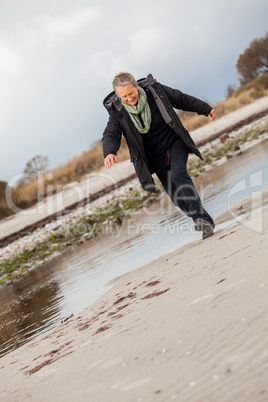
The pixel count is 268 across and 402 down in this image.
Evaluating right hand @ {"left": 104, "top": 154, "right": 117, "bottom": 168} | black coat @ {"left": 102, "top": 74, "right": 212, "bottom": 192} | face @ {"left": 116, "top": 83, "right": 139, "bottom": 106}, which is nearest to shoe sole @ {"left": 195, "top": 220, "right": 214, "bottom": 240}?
black coat @ {"left": 102, "top": 74, "right": 212, "bottom": 192}

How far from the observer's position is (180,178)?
4.57 metres

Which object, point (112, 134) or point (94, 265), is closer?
point (112, 134)

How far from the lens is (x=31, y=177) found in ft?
73.2

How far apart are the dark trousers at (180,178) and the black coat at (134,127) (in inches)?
5.6

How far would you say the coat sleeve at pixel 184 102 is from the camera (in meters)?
4.69

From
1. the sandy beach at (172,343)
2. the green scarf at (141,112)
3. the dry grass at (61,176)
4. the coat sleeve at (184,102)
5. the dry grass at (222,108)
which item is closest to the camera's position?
the sandy beach at (172,343)

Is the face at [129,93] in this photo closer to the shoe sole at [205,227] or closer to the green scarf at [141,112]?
the green scarf at [141,112]

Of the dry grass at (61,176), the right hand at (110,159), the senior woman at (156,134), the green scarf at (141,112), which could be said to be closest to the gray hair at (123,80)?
the senior woman at (156,134)

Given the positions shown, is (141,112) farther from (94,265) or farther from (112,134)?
(94,265)

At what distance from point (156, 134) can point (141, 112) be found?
1.02ft

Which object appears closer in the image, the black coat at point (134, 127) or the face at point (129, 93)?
the face at point (129, 93)

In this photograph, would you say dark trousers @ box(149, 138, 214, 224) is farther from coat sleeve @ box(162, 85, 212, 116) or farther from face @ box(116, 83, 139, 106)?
face @ box(116, 83, 139, 106)

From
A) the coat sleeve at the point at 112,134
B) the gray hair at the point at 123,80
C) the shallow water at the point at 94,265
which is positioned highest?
the gray hair at the point at 123,80

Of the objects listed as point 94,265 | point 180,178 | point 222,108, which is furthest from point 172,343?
point 222,108
